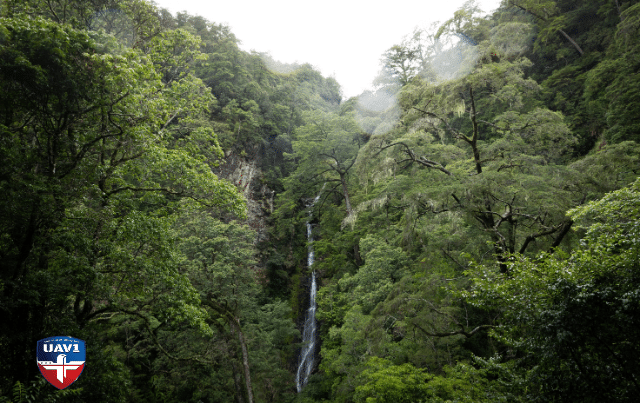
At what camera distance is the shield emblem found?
454 centimetres

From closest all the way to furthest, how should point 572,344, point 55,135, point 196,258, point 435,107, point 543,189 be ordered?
point 572,344 < point 55,135 < point 543,189 < point 435,107 < point 196,258

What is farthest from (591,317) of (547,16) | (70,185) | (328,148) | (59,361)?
(547,16)

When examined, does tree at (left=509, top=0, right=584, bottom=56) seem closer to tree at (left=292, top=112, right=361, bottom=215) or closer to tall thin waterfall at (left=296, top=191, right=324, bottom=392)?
tree at (left=292, top=112, right=361, bottom=215)

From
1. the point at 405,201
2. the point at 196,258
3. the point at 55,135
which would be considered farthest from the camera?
the point at 196,258

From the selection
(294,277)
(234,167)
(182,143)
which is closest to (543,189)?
(182,143)

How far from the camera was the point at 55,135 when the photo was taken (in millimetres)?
5152

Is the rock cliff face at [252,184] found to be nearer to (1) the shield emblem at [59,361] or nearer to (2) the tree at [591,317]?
(1) the shield emblem at [59,361]

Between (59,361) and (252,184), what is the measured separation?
2199cm

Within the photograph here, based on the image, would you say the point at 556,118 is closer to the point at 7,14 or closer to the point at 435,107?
the point at 435,107

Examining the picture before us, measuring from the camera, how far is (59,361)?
4648 millimetres

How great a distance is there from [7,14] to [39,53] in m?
1.91

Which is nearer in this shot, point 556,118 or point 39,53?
point 39,53

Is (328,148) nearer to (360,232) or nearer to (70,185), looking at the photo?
(360,232)

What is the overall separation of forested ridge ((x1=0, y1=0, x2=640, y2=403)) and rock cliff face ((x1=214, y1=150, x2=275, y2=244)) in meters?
9.71
